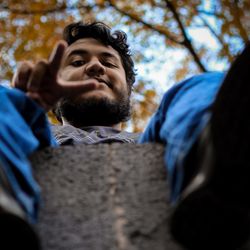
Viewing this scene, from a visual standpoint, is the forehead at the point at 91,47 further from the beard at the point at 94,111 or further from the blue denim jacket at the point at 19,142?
the blue denim jacket at the point at 19,142

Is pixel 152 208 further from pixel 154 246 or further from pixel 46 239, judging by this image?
pixel 46 239

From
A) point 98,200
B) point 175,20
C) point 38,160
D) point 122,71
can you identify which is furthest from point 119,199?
point 175,20

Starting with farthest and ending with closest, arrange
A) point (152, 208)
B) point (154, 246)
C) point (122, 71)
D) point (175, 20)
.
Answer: point (175, 20) → point (122, 71) → point (152, 208) → point (154, 246)

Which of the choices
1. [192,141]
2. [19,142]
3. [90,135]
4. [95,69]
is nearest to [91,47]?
[95,69]

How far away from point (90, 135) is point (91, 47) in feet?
2.40

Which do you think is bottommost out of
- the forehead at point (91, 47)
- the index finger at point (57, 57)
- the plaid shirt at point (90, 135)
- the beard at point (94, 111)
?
the plaid shirt at point (90, 135)

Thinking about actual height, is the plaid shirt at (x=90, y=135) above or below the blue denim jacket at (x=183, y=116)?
below

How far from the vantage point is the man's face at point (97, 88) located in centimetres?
235

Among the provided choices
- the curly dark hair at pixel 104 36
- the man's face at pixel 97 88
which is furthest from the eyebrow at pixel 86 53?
the curly dark hair at pixel 104 36

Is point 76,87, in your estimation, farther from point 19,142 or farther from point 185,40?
point 185,40

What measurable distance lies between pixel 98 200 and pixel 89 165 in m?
0.19

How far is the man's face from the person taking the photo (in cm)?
235

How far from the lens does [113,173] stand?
1.44 metres

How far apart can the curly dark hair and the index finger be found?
145cm
